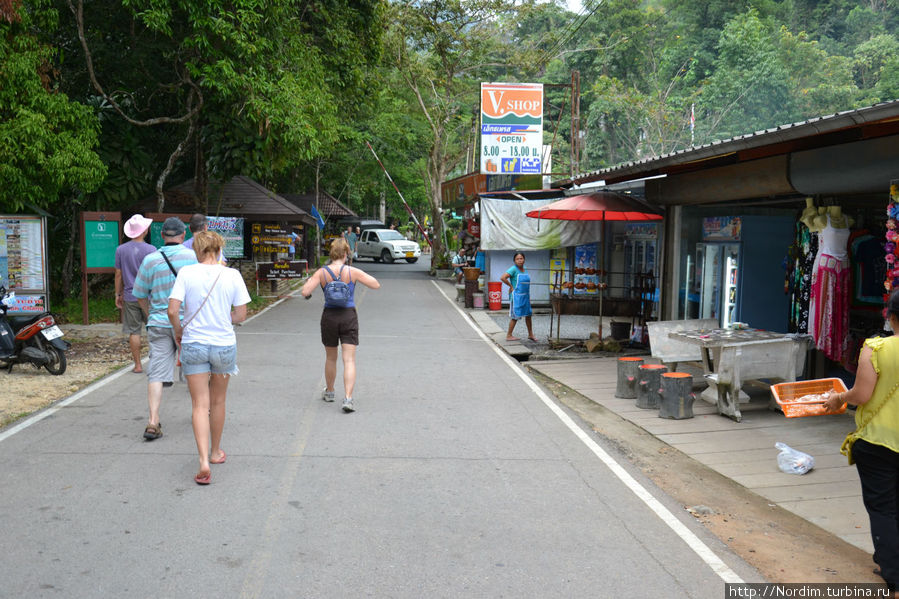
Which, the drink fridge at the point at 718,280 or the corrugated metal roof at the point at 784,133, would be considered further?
the drink fridge at the point at 718,280

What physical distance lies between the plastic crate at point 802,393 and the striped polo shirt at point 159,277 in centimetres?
481

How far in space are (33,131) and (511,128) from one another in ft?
43.4

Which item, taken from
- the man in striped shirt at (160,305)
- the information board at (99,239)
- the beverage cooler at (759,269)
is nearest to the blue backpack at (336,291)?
the man in striped shirt at (160,305)

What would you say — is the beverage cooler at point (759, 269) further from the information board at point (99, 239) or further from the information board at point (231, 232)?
the information board at point (231, 232)

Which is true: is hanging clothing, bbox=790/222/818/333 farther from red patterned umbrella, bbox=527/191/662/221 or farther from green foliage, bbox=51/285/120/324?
green foliage, bbox=51/285/120/324

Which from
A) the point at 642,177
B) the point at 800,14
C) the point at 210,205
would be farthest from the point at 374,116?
the point at 800,14

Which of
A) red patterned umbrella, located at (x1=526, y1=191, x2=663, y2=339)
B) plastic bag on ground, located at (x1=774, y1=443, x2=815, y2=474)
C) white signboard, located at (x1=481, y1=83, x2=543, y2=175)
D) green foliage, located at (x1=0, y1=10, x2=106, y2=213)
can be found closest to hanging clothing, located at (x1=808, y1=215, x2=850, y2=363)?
plastic bag on ground, located at (x1=774, y1=443, x2=815, y2=474)

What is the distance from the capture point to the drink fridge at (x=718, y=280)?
455 inches

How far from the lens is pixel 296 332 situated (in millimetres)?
14438

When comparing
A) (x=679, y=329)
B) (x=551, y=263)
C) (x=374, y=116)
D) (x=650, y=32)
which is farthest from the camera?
(x=650, y=32)

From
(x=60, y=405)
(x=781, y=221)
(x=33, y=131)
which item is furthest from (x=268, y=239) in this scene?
(x=781, y=221)

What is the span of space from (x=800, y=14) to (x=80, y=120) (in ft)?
156

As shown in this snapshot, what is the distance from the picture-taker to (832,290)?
8.28 m

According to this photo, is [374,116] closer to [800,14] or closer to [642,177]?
[642,177]
